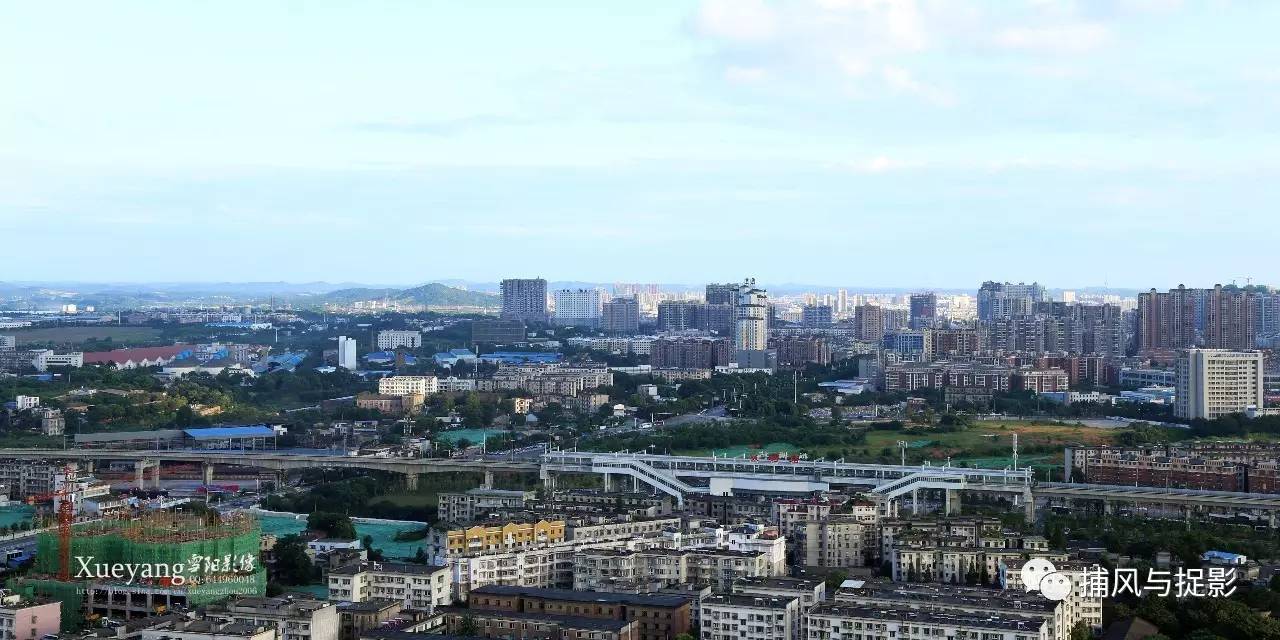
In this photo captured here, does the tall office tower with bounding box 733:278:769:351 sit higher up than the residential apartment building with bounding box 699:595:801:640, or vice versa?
the tall office tower with bounding box 733:278:769:351

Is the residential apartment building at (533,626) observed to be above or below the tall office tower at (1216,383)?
below

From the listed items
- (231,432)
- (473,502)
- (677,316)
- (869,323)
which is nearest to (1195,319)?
(869,323)

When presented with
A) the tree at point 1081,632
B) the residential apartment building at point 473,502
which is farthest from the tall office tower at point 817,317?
the tree at point 1081,632

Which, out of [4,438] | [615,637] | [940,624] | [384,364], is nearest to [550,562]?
[615,637]

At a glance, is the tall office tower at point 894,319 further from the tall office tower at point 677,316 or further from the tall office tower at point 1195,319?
the tall office tower at point 1195,319

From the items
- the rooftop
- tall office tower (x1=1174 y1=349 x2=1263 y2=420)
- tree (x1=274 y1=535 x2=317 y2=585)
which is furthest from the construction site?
tall office tower (x1=1174 y1=349 x2=1263 y2=420)

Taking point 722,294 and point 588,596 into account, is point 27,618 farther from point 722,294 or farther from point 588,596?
point 722,294

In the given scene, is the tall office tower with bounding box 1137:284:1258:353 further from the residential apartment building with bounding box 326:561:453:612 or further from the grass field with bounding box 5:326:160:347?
the residential apartment building with bounding box 326:561:453:612
